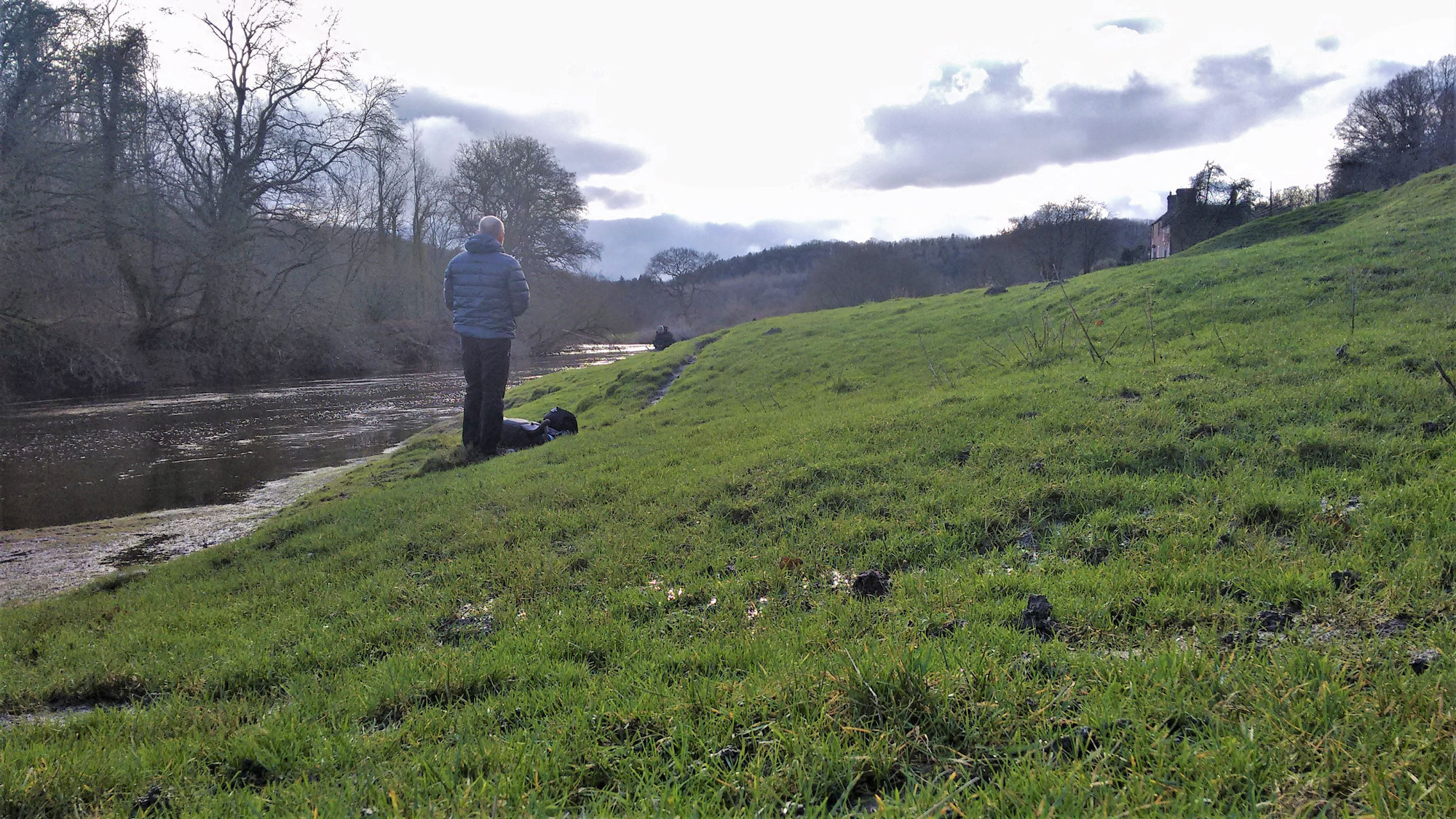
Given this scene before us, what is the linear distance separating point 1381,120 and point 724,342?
64.9 meters

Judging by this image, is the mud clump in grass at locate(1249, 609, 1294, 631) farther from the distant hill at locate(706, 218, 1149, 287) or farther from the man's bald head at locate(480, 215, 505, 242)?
the distant hill at locate(706, 218, 1149, 287)

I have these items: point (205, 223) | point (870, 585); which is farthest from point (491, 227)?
point (205, 223)

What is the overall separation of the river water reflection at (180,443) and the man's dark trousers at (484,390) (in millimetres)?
3907

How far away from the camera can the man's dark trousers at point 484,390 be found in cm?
1095

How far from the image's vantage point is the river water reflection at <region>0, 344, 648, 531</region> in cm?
1151

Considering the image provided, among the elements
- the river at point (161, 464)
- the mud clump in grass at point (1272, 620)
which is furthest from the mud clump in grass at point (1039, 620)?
the river at point (161, 464)

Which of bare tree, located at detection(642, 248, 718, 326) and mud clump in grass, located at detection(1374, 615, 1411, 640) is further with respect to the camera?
bare tree, located at detection(642, 248, 718, 326)

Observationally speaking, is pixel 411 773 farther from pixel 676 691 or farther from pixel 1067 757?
pixel 1067 757

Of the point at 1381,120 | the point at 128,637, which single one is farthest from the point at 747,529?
the point at 1381,120

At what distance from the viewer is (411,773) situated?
2.54m

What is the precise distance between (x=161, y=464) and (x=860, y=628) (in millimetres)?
15929

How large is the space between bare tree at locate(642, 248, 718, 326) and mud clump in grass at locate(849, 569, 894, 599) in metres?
104

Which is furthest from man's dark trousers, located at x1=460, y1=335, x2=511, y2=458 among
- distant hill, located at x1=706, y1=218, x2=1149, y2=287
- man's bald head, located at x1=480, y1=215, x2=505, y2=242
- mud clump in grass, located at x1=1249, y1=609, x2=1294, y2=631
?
distant hill, located at x1=706, y1=218, x2=1149, y2=287

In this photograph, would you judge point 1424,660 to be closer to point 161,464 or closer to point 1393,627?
point 1393,627
